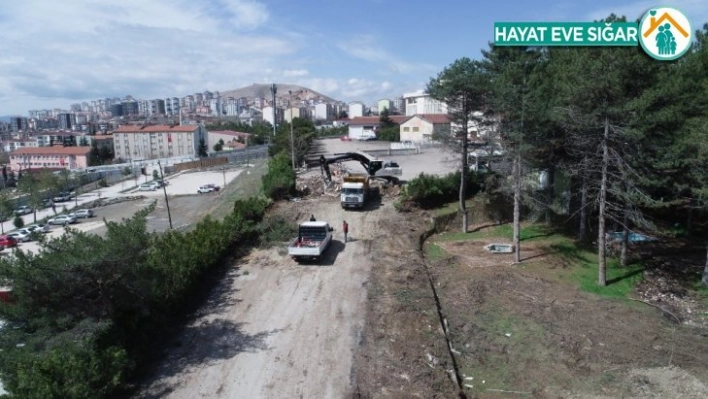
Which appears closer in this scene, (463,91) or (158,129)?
(463,91)

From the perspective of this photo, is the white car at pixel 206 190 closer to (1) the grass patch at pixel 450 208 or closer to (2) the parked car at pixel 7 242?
(2) the parked car at pixel 7 242

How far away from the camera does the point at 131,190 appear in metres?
75.0

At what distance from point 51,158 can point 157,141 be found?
25.0 meters

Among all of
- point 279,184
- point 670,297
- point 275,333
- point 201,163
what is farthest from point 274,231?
point 201,163

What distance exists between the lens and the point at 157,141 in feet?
433

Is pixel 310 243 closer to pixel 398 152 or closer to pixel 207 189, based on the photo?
pixel 398 152

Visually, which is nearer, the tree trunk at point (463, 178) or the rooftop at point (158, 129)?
the tree trunk at point (463, 178)

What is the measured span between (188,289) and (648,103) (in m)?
18.4

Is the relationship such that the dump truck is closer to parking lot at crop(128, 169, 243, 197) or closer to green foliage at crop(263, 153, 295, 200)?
green foliage at crop(263, 153, 295, 200)

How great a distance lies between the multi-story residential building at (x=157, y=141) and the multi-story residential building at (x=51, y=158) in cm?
1371

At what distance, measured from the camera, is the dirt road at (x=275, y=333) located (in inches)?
519

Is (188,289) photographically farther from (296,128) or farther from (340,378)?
(296,128)

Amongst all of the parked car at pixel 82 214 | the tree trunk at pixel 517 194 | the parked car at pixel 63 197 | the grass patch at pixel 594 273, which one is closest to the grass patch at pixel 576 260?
the grass patch at pixel 594 273

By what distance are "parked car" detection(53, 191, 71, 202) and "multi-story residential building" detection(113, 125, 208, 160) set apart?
52.9 m
